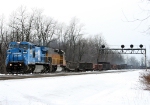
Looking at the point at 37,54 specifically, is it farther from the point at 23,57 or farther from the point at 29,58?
the point at 23,57

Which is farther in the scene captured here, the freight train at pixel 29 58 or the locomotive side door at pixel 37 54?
the locomotive side door at pixel 37 54

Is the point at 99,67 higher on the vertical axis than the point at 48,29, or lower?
lower

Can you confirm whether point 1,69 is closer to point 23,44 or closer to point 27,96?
point 23,44

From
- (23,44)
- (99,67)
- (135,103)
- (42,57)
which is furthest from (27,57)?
(99,67)

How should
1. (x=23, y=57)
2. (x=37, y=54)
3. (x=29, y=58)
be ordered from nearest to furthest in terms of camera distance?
(x=23, y=57) → (x=29, y=58) → (x=37, y=54)

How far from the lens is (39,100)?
11.9m

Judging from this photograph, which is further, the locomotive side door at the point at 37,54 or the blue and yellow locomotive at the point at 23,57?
the locomotive side door at the point at 37,54

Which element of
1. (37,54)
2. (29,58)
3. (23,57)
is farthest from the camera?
(37,54)

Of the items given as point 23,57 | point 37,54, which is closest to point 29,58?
point 23,57

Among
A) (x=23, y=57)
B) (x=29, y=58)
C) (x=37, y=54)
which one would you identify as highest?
(x=37, y=54)

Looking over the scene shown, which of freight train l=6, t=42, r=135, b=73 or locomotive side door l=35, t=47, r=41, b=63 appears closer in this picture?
freight train l=6, t=42, r=135, b=73

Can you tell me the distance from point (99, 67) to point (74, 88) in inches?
1910

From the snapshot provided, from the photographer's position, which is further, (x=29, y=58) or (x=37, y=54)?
(x=37, y=54)

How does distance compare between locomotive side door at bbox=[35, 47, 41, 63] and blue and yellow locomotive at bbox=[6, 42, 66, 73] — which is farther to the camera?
locomotive side door at bbox=[35, 47, 41, 63]
